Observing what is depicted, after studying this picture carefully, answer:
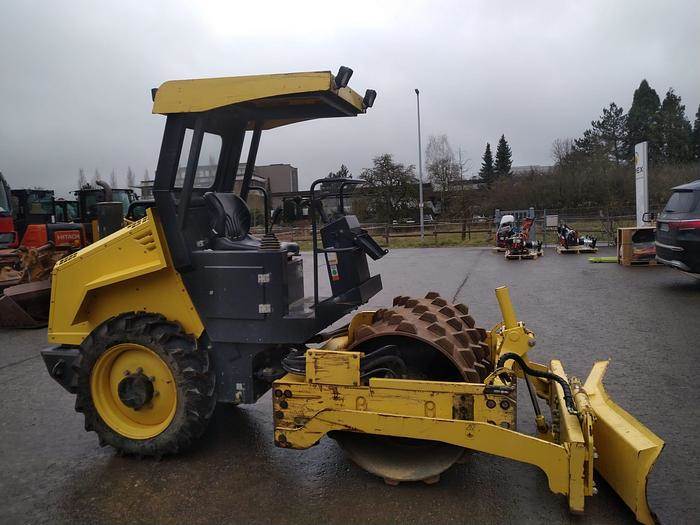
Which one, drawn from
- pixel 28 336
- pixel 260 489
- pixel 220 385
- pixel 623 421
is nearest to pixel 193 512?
pixel 260 489

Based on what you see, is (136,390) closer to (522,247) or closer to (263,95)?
(263,95)

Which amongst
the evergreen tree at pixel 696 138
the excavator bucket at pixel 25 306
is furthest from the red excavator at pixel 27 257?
the evergreen tree at pixel 696 138

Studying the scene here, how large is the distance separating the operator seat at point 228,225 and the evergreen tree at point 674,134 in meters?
51.2

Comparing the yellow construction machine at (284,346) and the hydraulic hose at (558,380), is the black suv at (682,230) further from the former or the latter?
the hydraulic hose at (558,380)

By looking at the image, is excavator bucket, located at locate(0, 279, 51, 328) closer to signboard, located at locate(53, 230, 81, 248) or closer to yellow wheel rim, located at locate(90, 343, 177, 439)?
signboard, located at locate(53, 230, 81, 248)

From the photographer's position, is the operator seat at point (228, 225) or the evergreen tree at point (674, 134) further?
the evergreen tree at point (674, 134)

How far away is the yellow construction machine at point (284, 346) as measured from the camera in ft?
10.7

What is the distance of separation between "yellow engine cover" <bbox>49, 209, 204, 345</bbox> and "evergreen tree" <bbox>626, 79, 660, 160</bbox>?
5324cm

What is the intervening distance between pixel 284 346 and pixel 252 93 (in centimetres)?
186

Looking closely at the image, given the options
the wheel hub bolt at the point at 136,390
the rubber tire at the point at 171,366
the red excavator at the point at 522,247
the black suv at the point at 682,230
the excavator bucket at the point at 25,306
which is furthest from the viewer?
the red excavator at the point at 522,247

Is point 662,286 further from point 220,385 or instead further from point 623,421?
point 220,385

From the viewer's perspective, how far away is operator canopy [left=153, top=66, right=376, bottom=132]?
344cm

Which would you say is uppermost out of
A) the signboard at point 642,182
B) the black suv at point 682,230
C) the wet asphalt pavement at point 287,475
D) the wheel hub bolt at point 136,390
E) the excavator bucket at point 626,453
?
the signboard at point 642,182

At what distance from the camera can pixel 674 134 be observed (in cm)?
4922
